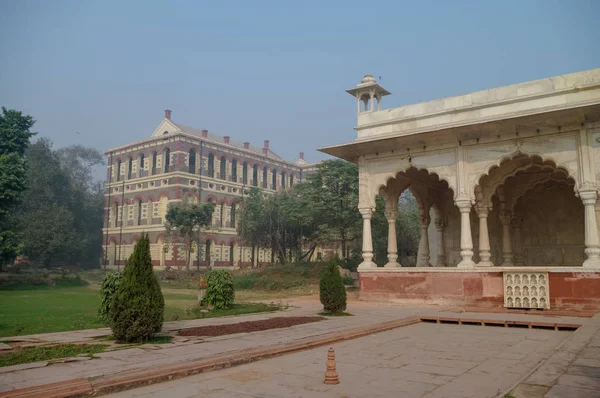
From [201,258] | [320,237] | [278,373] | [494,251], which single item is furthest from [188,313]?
[201,258]

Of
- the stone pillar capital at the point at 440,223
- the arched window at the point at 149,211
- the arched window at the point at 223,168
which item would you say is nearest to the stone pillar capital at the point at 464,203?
the stone pillar capital at the point at 440,223

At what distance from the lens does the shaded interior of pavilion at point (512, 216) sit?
19469 mm

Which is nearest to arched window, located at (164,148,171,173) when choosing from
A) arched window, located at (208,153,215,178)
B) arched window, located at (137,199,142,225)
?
arched window, located at (208,153,215,178)

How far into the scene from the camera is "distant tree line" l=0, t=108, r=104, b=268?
28.0m

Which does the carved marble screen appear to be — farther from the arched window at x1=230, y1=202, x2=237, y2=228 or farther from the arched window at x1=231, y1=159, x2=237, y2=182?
the arched window at x1=231, y1=159, x2=237, y2=182

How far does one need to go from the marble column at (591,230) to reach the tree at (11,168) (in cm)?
2804

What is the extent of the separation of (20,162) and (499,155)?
2677 cm

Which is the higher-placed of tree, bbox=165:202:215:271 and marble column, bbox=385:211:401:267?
tree, bbox=165:202:215:271

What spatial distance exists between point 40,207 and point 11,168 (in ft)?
66.1

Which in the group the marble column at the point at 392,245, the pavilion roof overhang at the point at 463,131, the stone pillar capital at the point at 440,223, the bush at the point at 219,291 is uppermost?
the pavilion roof overhang at the point at 463,131

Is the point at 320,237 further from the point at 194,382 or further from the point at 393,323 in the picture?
the point at 194,382

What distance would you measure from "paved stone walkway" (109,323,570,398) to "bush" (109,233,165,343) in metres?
2.17

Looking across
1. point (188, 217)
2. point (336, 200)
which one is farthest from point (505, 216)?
point (188, 217)

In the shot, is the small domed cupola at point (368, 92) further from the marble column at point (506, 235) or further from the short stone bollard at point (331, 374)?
the short stone bollard at point (331, 374)
